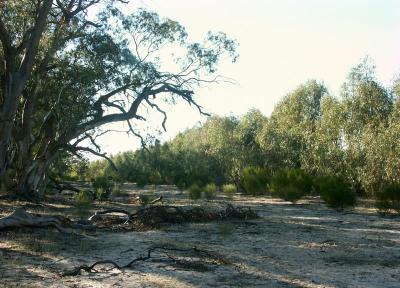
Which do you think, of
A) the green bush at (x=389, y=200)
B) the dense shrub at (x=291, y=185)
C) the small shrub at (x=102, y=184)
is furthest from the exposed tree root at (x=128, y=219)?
the small shrub at (x=102, y=184)

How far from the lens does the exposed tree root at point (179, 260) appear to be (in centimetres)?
688

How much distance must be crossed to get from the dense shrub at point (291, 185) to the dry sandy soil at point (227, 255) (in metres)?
7.83

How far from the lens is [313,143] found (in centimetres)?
3228

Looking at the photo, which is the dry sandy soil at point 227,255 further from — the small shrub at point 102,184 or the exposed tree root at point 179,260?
the small shrub at point 102,184

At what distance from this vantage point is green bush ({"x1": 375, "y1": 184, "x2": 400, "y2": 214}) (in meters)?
16.8

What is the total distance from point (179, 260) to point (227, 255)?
1121 mm

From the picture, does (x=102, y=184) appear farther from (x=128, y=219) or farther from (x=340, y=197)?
(x=128, y=219)

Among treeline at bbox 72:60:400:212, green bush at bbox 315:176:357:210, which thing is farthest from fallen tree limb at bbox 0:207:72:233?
treeline at bbox 72:60:400:212

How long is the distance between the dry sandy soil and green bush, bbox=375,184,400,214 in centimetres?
338

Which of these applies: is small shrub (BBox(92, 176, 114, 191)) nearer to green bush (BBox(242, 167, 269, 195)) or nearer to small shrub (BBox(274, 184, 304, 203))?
green bush (BBox(242, 167, 269, 195))

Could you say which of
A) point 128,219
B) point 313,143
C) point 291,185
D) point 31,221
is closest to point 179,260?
point 31,221

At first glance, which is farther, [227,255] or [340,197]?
[340,197]

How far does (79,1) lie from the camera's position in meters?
18.4

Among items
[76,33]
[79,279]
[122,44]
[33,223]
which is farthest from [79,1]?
[79,279]
